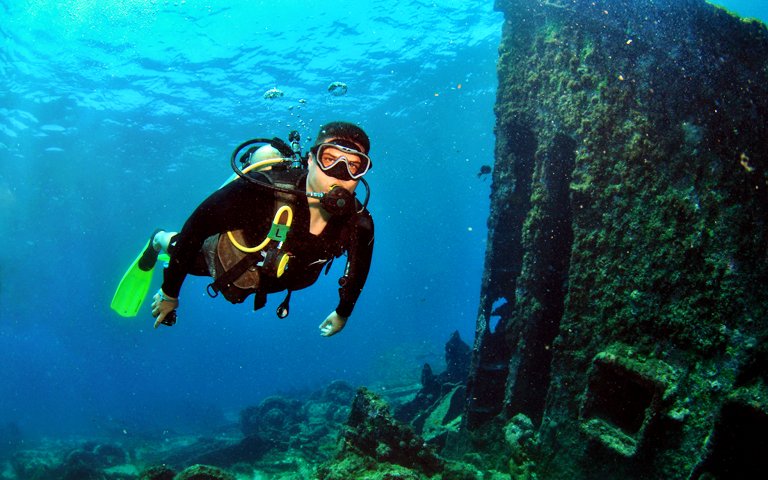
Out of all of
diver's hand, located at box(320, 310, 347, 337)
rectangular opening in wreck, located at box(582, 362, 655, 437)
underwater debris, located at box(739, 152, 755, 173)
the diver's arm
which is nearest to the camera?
underwater debris, located at box(739, 152, 755, 173)

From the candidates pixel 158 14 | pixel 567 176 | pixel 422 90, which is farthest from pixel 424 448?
pixel 422 90

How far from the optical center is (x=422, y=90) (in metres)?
26.3

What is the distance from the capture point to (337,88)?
23516 mm

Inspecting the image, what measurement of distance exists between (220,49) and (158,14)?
300 centimetres

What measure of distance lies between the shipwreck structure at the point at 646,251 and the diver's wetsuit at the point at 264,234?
2.94 metres

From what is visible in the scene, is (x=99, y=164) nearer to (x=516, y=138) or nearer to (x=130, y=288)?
(x=130, y=288)

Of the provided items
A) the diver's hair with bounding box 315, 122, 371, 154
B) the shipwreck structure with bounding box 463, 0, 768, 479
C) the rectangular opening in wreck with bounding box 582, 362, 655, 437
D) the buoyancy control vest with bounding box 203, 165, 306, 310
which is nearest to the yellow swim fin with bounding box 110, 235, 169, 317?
the buoyancy control vest with bounding box 203, 165, 306, 310

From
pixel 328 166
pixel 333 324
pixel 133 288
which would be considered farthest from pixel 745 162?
pixel 133 288

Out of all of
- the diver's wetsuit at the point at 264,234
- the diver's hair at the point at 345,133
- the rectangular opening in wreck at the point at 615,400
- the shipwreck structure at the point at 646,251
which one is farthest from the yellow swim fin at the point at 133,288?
the rectangular opening in wreck at the point at 615,400

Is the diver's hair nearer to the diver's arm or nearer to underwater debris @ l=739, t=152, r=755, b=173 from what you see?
the diver's arm

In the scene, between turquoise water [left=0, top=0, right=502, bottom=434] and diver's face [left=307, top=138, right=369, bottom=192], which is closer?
diver's face [left=307, top=138, right=369, bottom=192]

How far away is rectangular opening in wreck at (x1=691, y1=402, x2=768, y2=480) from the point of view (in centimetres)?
318

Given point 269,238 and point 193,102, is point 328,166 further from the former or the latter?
point 193,102

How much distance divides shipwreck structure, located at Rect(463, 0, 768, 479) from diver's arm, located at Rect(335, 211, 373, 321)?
271 centimetres
